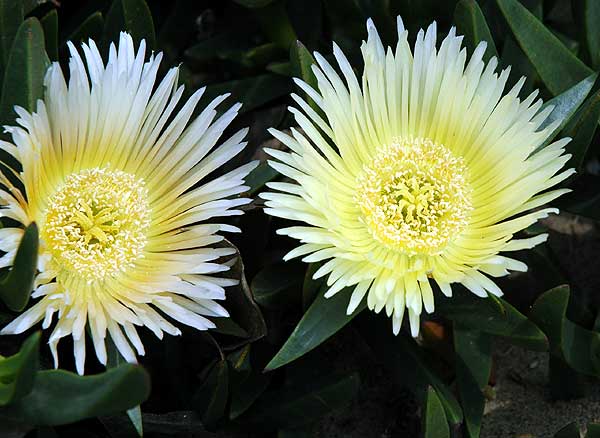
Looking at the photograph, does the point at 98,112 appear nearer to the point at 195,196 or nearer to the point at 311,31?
the point at 195,196

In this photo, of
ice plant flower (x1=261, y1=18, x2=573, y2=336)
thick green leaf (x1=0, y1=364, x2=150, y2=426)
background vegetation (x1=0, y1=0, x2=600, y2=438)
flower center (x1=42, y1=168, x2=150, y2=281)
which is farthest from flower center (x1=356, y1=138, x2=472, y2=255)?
thick green leaf (x1=0, y1=364, x2=150, y2=426)

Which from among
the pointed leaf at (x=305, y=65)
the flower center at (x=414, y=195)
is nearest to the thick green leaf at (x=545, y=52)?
the flower center at (x=414, y=195)

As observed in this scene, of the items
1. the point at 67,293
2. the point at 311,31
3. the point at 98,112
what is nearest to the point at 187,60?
the point at 311,31

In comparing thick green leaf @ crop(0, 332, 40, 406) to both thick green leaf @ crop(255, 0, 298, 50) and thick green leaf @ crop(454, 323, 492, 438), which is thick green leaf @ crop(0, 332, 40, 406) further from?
thick green leaf @ crop(255, 0, 298, 50)

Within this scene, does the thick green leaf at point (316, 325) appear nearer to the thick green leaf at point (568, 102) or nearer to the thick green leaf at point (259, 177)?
the thick green leaf at point (259, 177)

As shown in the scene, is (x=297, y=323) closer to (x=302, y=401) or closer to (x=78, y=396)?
(x=302, y=401)
